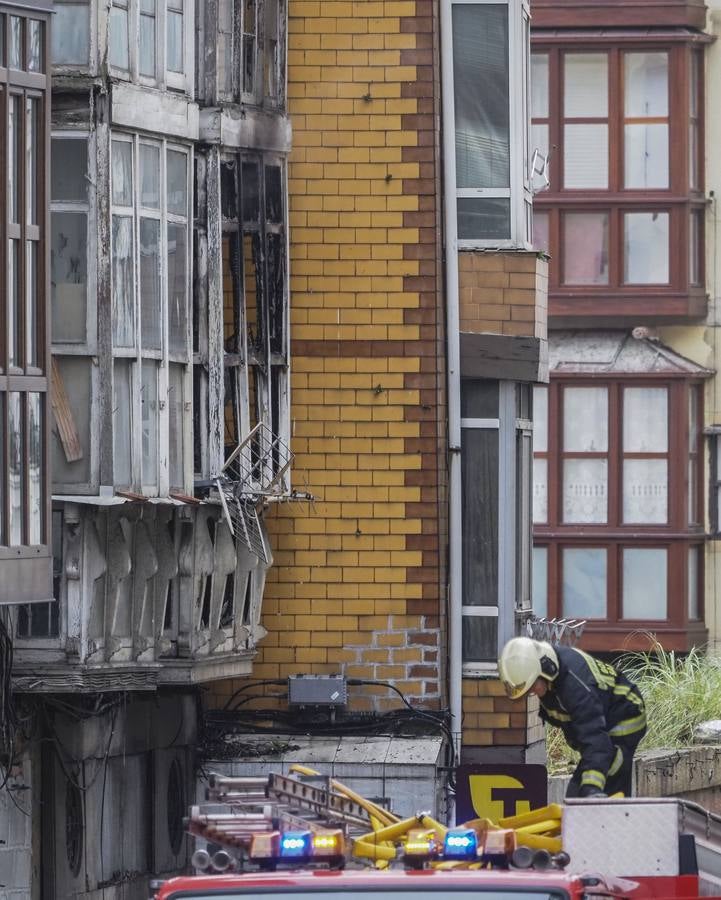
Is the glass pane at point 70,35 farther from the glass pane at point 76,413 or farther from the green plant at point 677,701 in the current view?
the green plant at point 677,701

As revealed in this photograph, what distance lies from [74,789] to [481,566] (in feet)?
11.3

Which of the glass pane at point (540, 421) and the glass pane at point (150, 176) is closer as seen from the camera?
the glass pane at point (150, 176)

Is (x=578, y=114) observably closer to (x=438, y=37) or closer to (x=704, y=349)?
(x=704, y=349)

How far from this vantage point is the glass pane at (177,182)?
1370cm

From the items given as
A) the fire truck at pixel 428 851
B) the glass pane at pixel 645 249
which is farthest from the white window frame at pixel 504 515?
the glass pane at pixel 645 249

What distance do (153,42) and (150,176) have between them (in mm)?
873

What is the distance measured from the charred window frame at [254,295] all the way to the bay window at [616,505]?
38.4 feet

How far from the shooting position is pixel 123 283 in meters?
13.2

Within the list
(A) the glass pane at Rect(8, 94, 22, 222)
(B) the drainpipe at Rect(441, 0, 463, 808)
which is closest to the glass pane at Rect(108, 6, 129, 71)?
(A) the glass pane at Rect(8, 94, 22, 222)

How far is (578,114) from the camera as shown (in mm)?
26500

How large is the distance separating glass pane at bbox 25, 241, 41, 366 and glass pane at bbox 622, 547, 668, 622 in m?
15.1

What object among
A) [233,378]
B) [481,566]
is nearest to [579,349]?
[481,566]

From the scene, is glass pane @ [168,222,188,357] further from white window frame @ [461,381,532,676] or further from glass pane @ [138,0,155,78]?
white window frame @ [461,381,532,676]

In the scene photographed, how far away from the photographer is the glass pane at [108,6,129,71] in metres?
13.3
